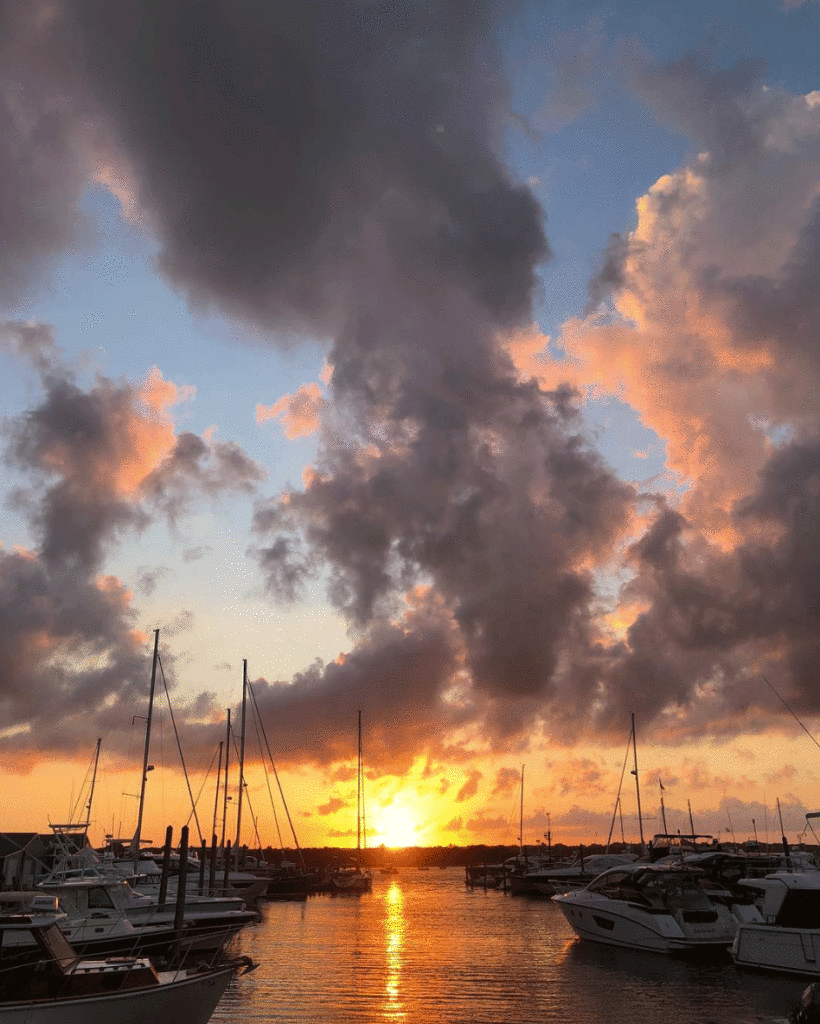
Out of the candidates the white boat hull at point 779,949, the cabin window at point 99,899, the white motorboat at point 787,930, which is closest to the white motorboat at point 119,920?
the cabin window at point 99,899

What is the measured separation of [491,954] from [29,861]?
45728 mm

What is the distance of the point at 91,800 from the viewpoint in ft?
244

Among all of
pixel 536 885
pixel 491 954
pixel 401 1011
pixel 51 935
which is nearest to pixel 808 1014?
pixel 401 1011

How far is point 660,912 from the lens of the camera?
36.6 meters

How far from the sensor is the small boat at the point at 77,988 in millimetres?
18078

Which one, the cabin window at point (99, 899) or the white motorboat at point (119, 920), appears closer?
the white motorboat at point (119, 920)

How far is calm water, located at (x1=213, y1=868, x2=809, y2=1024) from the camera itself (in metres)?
26.0

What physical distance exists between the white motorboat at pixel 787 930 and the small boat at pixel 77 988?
20098 millimetres

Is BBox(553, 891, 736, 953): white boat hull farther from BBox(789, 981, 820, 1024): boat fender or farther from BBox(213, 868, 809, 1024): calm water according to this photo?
BBox(789, 981, 820, 1024): boat fender

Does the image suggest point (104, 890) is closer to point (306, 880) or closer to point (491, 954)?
point (491, 954)

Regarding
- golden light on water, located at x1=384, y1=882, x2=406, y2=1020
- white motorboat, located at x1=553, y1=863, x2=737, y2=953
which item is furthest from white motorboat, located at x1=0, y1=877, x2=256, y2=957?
white motorboat, located at x1=553, y1=863, x2=737, y2=953

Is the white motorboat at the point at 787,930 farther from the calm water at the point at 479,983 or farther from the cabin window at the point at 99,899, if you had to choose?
the cabin window at the point at 99,899

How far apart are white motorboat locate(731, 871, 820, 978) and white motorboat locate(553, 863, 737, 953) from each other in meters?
4.07

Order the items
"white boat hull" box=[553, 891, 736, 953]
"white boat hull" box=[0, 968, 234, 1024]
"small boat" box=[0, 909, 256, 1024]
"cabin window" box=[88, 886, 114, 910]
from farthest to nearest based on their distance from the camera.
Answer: "white boat hull" box=[553, 891, 736, 953] < "cabin window" box=[88, 886, 114, 910] < "small boat" box=[0, 909, 256, 1024] < "white boat hull" box=[0, 968, 234, 1024]
